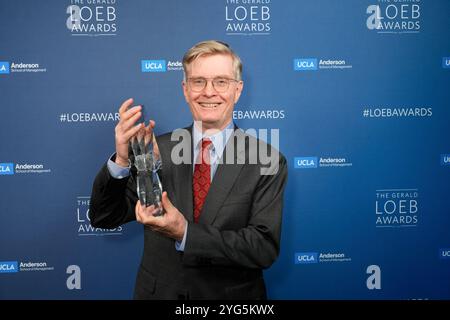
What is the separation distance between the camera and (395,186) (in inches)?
123

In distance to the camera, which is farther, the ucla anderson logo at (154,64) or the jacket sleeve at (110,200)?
the ucla anderson logo at (154,64)

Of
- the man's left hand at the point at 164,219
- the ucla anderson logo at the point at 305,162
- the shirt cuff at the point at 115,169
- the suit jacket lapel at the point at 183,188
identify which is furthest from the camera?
the ucla anderson logo at the point at 305,162

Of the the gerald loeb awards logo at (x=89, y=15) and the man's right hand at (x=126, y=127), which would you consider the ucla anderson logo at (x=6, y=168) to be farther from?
the man's right hand at (x=126, y=127)

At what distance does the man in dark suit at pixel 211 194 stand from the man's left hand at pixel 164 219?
0.29ft

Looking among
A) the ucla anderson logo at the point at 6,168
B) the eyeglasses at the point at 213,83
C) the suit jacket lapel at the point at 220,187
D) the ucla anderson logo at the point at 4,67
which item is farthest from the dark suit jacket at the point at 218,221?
the ucla anderson logo at the point at 4,67

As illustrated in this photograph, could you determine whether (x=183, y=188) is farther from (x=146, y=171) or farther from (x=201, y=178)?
(x=146, y=171)

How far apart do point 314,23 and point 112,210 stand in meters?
1.93

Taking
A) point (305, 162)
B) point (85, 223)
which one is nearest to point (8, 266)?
point (85, 223)

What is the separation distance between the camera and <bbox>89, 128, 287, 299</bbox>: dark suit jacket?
70.1 inches

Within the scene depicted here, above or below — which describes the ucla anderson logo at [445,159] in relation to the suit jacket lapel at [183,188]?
above

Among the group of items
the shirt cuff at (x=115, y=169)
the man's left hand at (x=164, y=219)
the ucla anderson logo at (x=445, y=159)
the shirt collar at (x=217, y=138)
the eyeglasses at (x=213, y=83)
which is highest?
the eyeglasses at (x=213, y=83)

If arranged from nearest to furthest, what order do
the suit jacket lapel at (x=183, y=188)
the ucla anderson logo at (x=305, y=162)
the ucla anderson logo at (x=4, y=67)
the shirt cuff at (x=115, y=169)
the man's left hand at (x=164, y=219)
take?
1. the man's left hand at (x=164, y=219)
2. the shirt cuff at (x=115, y=169)
3. the suit jacket lapel at (x=183, y=188)
4. the ucla anderson logo at (x=4, y=67)
5. the ucla anderson logo at (x=305, y=162)

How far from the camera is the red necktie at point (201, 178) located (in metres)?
1.90

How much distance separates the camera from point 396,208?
3.12 meters
